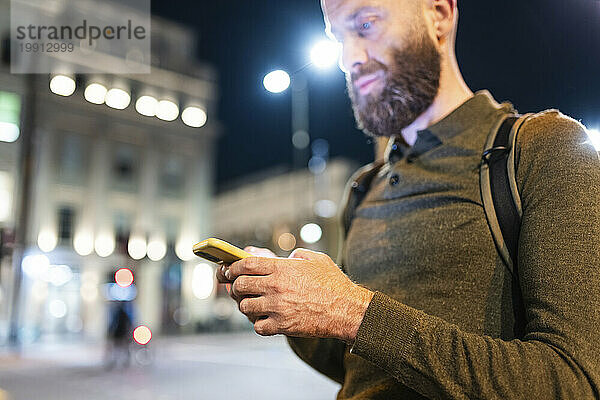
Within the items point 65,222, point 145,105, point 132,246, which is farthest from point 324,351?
point 132,246

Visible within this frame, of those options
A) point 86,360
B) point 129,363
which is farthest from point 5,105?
point 86,360

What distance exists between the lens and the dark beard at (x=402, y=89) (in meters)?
1.09

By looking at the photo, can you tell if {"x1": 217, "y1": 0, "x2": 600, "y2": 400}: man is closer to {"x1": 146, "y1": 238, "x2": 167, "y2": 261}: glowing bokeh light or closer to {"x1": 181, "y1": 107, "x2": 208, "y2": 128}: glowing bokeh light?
A: {"x1": 181, "y1": 107, "x2": 208, "y2": 128}: glowing bokeh light

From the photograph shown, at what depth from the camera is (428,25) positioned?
1.12 metres

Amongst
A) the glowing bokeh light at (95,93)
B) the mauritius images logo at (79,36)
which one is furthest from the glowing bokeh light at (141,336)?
the mauritius images logo at (79,36)

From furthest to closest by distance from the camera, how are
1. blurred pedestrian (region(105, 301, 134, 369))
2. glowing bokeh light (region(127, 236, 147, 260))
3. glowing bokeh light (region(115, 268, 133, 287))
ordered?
glowing bokeh light (region(127, 236, 147, 260)), glowing bokeh light (region(115, 268, 133, 287)), blurred pedestrian (region(105, 301, 134, 369))

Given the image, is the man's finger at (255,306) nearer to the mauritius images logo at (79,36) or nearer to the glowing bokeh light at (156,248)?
the mauritius images logo at (79,36)

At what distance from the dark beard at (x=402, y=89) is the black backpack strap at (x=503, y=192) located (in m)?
0.23

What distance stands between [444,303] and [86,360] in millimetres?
10554

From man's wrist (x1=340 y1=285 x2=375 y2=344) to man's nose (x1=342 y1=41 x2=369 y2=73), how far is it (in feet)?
1.83

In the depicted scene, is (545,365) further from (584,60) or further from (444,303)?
(584,60)

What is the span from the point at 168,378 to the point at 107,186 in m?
4.86

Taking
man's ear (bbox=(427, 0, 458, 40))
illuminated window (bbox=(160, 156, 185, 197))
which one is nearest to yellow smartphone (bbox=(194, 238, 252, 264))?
man's ear (bbox=(427, 0, 458, 40))

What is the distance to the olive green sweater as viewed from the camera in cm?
69
